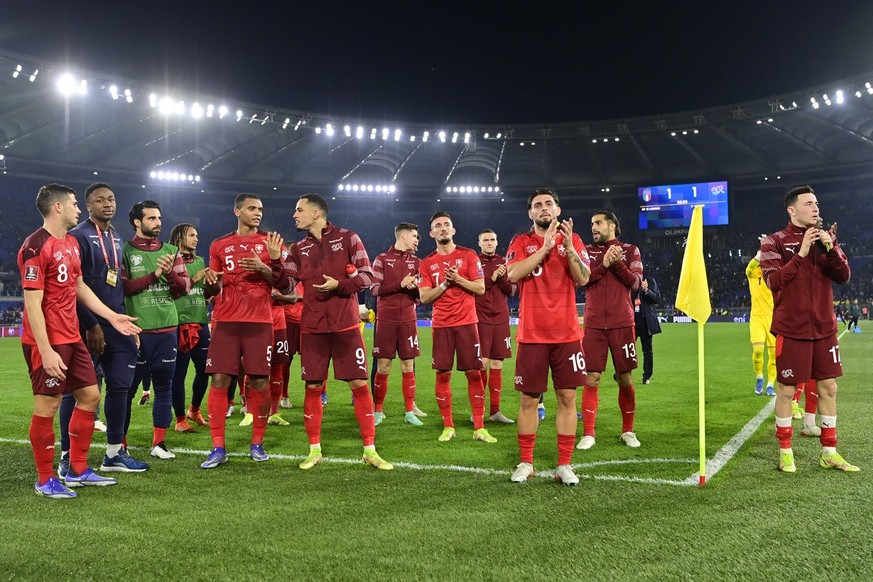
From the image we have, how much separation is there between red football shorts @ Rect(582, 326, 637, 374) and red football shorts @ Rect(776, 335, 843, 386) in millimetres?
1462

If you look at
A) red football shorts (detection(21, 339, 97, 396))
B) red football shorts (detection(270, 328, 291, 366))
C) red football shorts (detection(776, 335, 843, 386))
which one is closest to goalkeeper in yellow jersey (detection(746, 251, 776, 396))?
red football shorts (detection(776, 335, 843, 386))

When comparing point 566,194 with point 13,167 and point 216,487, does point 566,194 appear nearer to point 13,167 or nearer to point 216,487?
point 13,167

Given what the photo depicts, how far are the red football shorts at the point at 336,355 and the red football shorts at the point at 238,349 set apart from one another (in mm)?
452

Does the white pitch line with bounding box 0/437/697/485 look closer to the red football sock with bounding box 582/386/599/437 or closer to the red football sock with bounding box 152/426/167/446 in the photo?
the red football sock with bounding box 152/426/167/446

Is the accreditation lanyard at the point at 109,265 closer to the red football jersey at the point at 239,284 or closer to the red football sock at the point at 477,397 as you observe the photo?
the red football jersey at the point at 239,284

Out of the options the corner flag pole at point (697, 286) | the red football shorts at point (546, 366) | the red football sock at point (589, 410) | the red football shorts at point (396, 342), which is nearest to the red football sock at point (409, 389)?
the red football shorts at point (396, 342)

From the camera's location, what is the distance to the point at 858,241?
45.2 m

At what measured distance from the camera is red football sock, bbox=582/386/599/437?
6.66 m

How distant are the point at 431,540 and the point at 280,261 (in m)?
3.26

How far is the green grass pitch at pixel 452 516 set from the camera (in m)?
3.38

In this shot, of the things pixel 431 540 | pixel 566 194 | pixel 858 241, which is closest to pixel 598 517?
pixel 431 540

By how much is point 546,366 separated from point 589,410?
66.5 inches

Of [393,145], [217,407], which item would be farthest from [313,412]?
[393,145]

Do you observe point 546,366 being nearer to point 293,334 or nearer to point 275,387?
point 275,387
